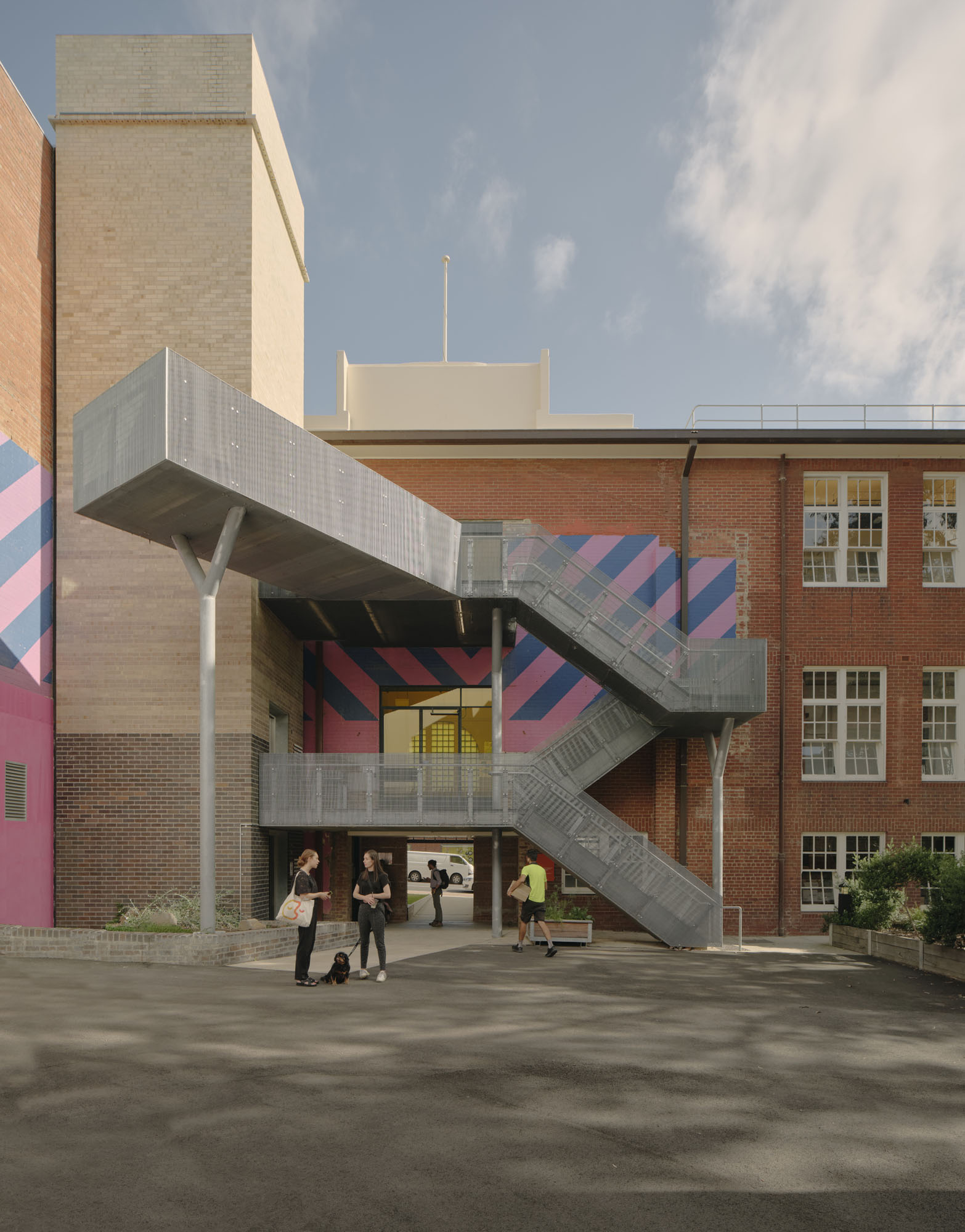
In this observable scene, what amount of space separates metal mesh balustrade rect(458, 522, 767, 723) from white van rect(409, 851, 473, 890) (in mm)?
20329

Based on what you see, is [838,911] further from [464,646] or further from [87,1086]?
[87,1086]

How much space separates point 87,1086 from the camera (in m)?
6.90

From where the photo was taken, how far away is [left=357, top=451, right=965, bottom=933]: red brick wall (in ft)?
72.9

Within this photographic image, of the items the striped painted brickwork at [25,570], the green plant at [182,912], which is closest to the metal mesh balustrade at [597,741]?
the green plant at [182,912]

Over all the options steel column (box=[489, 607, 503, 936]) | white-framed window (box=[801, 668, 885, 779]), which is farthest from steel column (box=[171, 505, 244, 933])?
white-framed window (box=[801, 668, 885, 779])

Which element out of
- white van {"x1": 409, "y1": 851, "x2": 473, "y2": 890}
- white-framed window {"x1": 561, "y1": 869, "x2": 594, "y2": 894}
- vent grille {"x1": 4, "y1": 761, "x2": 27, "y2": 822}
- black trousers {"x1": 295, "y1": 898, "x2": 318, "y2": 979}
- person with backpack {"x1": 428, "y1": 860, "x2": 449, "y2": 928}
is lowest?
white van {"x1": 409, "y1": 851, "x2": 473, "y2": 890}

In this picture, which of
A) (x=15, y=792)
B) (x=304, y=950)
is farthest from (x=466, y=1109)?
(x=15, y=792)

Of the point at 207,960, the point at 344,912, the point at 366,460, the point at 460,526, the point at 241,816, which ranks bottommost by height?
the point at 344,912

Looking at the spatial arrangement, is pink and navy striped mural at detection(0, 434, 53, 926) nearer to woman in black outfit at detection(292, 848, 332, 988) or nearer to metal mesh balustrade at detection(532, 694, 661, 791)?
woman in black outfit at detection(292, 848, 332, 988)

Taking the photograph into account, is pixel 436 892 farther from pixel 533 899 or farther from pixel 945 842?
pixel 945 842

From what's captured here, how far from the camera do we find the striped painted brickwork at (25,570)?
1684cm

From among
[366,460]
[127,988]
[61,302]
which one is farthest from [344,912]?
[61,302]

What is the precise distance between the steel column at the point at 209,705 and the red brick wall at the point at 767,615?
849cm

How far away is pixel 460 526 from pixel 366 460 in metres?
4.95
